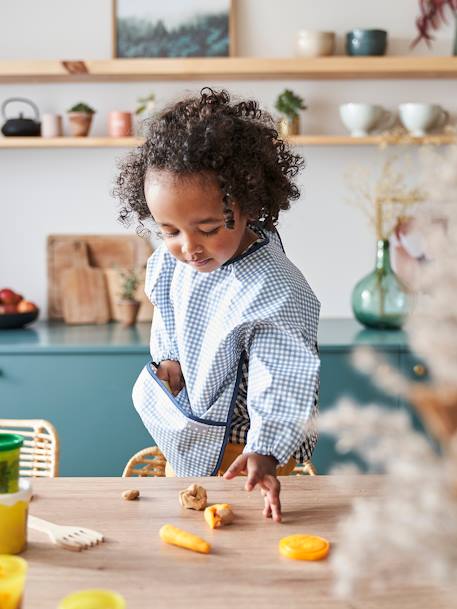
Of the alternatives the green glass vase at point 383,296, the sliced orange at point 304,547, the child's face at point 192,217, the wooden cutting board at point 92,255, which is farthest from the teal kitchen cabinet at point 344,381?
the sliced orange at point 304,547

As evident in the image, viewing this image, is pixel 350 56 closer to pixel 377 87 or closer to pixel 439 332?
pixel 377 87

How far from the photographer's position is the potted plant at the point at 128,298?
3.09 m

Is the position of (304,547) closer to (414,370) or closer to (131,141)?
(414,370)

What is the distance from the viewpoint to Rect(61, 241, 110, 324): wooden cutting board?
10.5 ft

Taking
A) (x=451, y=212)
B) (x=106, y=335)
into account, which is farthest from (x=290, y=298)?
(x=106, y=335)

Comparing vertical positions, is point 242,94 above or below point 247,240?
above

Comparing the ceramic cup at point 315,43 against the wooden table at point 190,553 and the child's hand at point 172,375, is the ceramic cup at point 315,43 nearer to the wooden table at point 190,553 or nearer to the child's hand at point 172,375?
the child's hand at point 172,375

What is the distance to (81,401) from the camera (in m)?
2.72

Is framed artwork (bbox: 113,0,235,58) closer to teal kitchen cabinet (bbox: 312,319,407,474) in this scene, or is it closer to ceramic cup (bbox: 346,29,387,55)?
ceramic cup (bbox: 346,29,387,55)

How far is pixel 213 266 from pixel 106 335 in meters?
1.45

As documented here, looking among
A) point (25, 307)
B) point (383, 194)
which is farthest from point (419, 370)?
point (25, 307)

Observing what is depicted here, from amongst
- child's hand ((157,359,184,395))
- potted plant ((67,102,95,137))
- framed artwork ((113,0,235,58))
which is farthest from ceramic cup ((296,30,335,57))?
child's hand ((157,359,184,395))

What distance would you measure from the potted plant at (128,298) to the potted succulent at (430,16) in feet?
4.52

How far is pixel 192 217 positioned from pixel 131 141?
1.67 m
